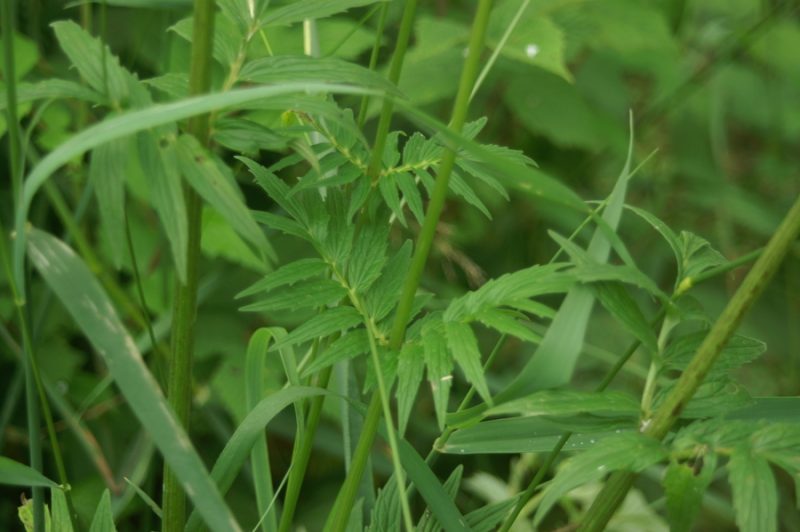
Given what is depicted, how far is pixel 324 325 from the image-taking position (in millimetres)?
737

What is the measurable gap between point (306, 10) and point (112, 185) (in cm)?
21

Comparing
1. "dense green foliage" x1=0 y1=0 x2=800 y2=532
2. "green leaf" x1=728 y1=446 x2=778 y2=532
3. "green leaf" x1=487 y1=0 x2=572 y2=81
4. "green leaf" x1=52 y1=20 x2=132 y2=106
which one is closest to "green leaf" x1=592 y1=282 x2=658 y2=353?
"dense green foliage" x1=0 y1=0 x2=800 y2=532

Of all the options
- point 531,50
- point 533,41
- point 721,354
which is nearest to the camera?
point 721,354

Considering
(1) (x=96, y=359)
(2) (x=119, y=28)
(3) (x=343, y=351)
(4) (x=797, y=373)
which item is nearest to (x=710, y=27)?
(4) (x=797, y=373)

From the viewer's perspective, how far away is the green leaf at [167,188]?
24.2 inches

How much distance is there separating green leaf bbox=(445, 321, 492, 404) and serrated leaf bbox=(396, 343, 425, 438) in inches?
0.9

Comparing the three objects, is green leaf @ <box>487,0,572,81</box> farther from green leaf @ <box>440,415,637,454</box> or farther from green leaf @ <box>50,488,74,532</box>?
green leaf @ <box>50,488,74,532</box>

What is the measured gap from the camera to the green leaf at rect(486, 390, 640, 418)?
0.63 metres

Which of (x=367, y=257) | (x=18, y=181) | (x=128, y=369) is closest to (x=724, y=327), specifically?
(x=367, y=257)

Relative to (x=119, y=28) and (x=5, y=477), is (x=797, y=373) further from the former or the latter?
(x=5, y=477)

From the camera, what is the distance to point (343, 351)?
721mm

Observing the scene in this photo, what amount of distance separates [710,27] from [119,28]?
4.18 feet

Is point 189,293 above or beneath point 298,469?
above

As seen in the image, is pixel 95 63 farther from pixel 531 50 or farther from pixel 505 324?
pixel 531 50
